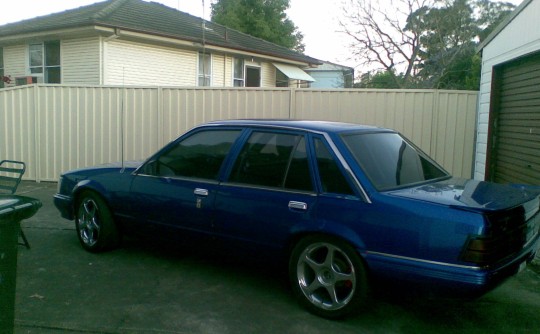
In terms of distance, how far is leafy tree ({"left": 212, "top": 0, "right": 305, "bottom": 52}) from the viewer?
3731cm

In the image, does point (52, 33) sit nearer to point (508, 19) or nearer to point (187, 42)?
point (187, 42)

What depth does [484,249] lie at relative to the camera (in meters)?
3.38

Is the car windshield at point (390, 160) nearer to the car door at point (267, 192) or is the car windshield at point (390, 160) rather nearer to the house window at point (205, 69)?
the car door at point (267, 192)

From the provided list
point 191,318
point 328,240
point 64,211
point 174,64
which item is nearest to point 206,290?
point 191,318

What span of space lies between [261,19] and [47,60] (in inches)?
959

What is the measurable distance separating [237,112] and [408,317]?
604 centimetres

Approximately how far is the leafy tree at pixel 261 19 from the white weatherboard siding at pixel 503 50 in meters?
29.9

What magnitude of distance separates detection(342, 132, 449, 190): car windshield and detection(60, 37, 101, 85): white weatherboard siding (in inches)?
434

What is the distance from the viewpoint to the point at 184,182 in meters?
4.92

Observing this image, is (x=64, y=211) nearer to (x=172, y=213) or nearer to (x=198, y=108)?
(x=172, y=213)

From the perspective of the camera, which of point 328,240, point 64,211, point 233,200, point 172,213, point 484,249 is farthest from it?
point 64,211

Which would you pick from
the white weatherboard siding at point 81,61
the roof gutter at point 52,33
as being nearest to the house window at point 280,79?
the white weatherboard siding at point 81,61

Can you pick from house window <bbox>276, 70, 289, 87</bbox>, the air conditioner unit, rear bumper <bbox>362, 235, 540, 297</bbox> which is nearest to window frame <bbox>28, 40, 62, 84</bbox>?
the air conditioner unit

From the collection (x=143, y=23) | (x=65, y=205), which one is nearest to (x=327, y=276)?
(x=65, y=205)
